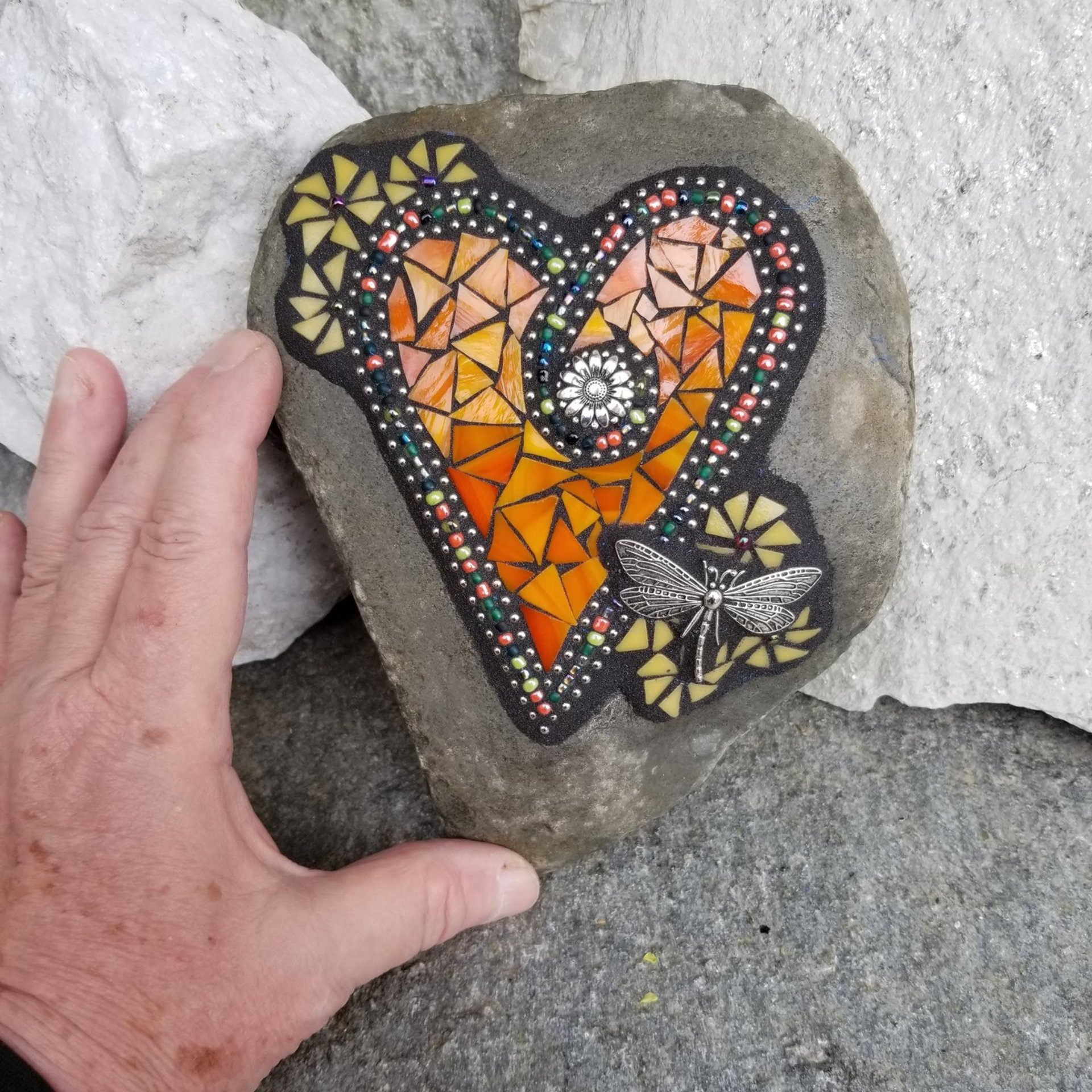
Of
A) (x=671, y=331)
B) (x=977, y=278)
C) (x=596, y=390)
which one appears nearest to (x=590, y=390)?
(x=596, y=390)

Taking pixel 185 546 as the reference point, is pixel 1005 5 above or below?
above

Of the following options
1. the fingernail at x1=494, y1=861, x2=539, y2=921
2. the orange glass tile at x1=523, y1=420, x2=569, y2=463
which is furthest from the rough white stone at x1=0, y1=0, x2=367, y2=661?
the fingernail at x1=494, y1=861, x2=539, y2=921

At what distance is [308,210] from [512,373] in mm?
298

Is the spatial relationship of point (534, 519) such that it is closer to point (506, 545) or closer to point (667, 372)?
point (506, 545)

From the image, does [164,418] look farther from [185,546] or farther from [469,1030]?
[469,1030]

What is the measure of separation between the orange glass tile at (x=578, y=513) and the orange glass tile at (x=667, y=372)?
0.14 m

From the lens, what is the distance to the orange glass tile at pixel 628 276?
1.02 meters

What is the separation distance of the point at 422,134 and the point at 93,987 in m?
0.99

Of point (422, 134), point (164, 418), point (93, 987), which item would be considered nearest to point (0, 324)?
point (164, 418)

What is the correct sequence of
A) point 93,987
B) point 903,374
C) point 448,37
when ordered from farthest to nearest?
point 448,37, point 903,374, point 93,987

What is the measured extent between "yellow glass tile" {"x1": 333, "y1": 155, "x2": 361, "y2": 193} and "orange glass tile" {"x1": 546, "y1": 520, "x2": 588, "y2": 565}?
1.49 feet

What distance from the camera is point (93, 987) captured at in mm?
938

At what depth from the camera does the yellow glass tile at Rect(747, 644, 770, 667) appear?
109 cm

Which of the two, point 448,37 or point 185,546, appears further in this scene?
point 448,37
